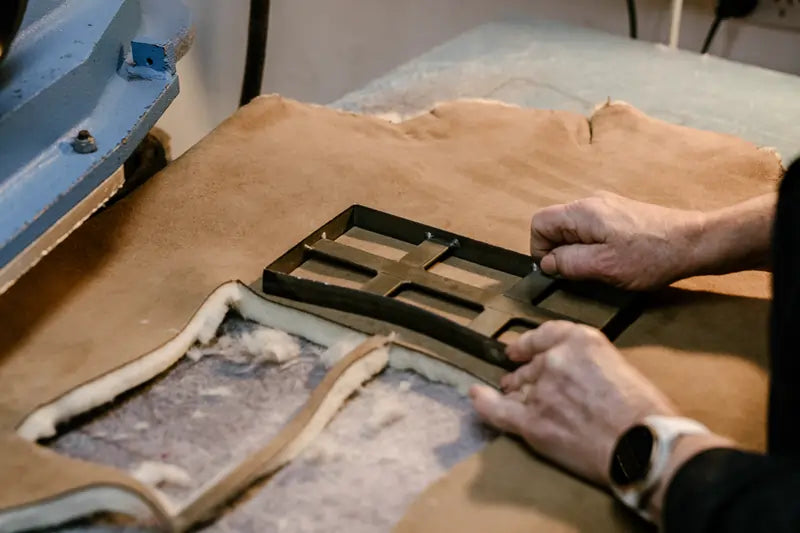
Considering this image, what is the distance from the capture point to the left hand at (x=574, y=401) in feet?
2.14

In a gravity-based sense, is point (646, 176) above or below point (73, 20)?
below

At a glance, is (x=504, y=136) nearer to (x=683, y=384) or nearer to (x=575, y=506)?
(x=683, y=384)

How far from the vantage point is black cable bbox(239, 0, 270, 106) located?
1.64 metres

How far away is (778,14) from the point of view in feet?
5.08

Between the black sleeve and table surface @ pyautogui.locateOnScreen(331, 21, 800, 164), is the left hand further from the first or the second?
table surface @ pyautogui.locateOnScreen(331, 21, 800, 164)

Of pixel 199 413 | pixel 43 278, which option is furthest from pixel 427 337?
pixel 43 278

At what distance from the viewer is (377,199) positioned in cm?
105

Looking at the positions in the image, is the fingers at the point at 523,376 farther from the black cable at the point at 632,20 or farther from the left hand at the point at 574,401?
the black cable at the point at 632,20

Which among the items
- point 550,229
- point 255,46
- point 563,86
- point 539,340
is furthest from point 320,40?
point 539,340

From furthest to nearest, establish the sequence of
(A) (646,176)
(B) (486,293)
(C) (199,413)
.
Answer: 1. (A) (646,176)
2. (B) (486,293)
3. (C) (199,413)

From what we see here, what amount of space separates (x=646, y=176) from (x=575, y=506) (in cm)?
56

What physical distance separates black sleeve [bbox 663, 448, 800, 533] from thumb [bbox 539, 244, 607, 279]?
0.96 ft

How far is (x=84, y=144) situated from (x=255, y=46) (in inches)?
33.1

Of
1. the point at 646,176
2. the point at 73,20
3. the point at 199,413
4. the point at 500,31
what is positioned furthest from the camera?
the point at 500,31
